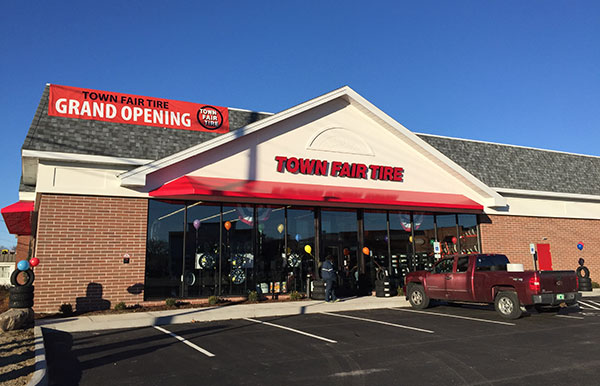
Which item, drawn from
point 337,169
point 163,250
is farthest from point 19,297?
point 337,169

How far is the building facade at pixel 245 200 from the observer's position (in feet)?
46.3

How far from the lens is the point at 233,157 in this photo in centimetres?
1653

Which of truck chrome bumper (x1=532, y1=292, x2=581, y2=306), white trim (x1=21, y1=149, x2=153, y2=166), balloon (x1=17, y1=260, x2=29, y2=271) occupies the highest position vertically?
white trim (x1=21, y1=149, x2=153, y2=166)

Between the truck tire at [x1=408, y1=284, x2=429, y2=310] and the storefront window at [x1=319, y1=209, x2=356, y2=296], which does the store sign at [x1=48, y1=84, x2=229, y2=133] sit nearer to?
the storefront window at [x1=319, y1=209, x2=356, y2=296]

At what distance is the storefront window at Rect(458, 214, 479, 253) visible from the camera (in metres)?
20.8

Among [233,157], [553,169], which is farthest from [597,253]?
[233,157]

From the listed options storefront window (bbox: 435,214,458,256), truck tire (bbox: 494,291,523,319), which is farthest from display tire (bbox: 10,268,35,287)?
storefront window (bbox: 435,214,458,256)

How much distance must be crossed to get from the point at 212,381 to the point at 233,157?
36.1 feet

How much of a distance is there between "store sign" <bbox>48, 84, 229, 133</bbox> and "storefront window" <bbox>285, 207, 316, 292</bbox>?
4.46m

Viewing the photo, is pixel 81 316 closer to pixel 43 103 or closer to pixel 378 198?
pixel 43 103

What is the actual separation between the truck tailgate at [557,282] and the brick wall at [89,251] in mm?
11941

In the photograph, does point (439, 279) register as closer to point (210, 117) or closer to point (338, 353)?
point (338, 353)

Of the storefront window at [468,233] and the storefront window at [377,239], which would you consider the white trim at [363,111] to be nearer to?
the storefront window at [468,233]

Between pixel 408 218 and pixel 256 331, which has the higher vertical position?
pixel 408 218
